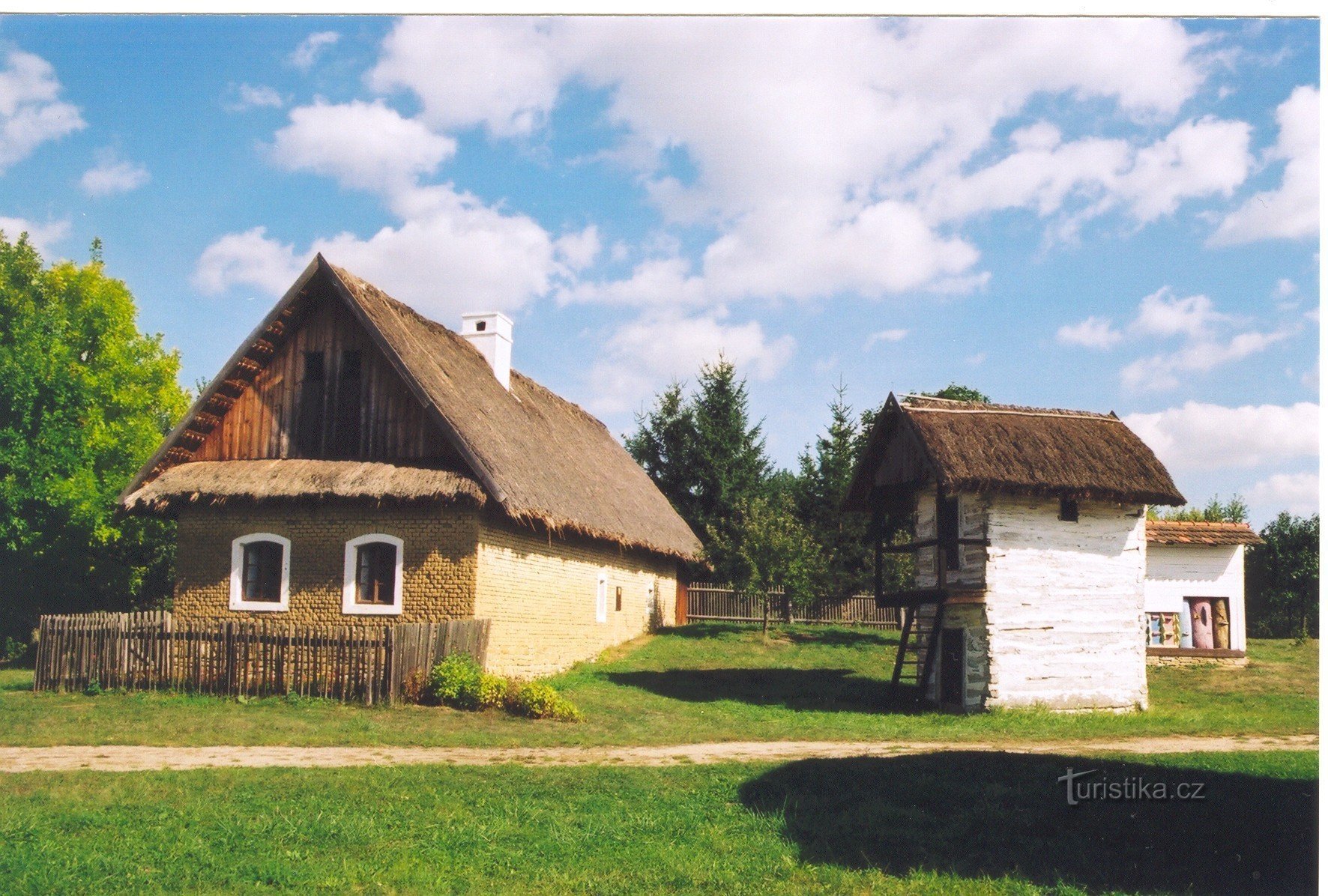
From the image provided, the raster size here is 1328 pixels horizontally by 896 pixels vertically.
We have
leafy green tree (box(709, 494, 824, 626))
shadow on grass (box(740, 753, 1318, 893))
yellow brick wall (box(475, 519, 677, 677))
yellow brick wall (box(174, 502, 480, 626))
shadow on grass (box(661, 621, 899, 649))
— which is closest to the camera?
shadow on grass (box(740, 753, 1318, 893))

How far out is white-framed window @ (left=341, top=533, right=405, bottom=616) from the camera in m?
19.3

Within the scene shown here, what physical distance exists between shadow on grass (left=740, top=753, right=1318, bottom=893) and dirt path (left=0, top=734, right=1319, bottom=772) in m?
1.92

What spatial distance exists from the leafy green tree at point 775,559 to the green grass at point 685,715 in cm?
500

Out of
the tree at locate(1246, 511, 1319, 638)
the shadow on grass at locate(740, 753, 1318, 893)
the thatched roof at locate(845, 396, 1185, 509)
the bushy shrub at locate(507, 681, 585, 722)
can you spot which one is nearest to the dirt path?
the shadow on grass at locate(740, 753, 1318, 893)

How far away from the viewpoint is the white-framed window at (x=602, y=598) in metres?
25.9

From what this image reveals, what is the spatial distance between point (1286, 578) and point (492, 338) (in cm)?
2996

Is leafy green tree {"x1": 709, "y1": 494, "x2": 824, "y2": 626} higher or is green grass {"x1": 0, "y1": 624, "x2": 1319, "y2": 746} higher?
leafy green tree {"x1": 709, "y1": 494, "x2": 824, "y2": 626}

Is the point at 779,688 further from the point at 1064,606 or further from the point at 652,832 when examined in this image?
the point at 652,832

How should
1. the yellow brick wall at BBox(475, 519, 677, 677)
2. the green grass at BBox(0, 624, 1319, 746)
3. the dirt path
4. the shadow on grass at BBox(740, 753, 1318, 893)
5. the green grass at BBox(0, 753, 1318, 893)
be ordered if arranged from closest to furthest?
the green grass at BBox(0, 753, 1318, 893)
the shadow on grass at BBox(740, 753, 1318, 893)
the dirt path
the green grass at BBox(0, 624, 1319, 746)
the yellow brick wall at BBox(475, 519, 677, 677)

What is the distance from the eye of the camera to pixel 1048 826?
9.57m

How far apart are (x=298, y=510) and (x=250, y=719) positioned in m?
5.32

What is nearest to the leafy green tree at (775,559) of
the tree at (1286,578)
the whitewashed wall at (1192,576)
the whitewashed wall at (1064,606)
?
the whitewashed wall at (1192,576)

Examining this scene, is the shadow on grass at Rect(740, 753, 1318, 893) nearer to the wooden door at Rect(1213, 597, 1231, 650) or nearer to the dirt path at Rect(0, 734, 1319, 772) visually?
the dirt path at Rect(0, 734, 1319, 772)

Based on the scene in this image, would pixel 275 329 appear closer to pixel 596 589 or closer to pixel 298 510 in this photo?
pixel 298 510
